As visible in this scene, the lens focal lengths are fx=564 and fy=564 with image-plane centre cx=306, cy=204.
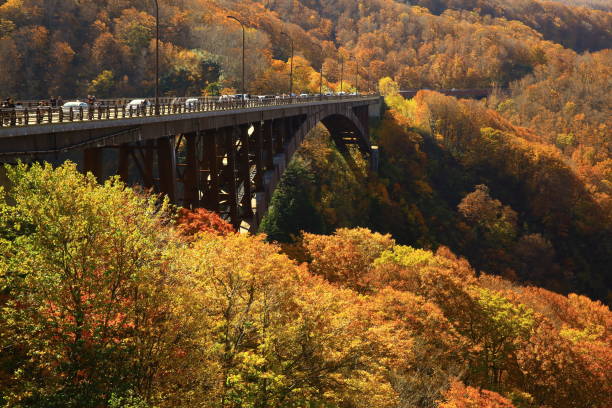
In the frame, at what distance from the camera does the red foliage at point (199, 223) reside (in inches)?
1044

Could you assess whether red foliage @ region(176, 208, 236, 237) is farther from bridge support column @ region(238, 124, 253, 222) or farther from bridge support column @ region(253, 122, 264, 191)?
bridge support column @ region(253, 122, 264, 191)

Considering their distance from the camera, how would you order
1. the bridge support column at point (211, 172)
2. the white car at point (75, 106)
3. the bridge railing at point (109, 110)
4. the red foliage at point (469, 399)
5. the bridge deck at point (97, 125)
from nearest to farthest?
the bridge deck at point (97, 125), the bridge railing at point (109, 110), the white car at point (75, 106), the red foliage at point (469, 399), the bridge support column at point (211, 172)

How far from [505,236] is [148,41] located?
7522cm

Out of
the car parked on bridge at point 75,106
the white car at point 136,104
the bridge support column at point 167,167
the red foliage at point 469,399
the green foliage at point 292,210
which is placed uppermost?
the car parked on bridge at point 75,106

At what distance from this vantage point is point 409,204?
95938 millimetres

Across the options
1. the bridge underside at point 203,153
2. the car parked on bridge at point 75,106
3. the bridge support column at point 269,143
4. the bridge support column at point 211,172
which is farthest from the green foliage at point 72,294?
the bridge support column at point 269,143

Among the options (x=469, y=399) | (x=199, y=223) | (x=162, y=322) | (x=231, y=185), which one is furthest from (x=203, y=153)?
(x=162, y=322)

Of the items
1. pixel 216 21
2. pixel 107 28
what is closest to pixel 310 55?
pixel 216 21

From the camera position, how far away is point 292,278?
78.5ft

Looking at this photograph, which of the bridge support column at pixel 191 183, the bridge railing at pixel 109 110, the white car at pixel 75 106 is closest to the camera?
the bridge railing at pixel 109 110

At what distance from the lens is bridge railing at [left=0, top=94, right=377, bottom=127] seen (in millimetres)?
19641

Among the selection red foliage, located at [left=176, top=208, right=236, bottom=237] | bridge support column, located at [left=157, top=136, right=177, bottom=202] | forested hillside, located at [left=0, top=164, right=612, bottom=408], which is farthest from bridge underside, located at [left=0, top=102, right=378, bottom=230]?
forested hillside, located at [left=0, top=164, right=612, bottom=408]

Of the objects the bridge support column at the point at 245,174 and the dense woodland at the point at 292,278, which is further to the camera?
the bridge support column at the point at 245,174

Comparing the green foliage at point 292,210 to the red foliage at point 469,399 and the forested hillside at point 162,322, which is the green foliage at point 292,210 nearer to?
the forested hillside at point 162,322
